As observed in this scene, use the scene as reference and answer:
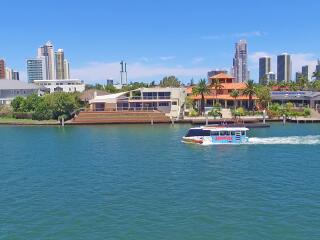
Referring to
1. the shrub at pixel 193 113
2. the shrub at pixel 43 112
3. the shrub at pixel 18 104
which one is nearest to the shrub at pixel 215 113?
the shrub at pixel 193 113

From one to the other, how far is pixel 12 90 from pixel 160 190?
141m

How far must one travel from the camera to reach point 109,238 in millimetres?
31422

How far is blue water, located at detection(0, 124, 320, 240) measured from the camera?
33.1 m

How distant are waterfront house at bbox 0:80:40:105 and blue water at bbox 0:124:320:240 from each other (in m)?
93.5

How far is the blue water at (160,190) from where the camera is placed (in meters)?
33.1

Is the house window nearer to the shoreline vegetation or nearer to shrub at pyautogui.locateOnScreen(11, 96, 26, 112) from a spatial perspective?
the shoreline vegetation

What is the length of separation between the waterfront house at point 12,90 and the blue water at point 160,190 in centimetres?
9352

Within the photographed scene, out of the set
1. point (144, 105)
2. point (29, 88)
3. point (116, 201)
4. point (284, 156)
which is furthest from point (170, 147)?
point (29, 88)

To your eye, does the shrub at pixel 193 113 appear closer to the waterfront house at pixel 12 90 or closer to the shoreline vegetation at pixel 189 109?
the shoreline vegetation at pixel 189 109

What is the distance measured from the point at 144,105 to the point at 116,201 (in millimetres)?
84111

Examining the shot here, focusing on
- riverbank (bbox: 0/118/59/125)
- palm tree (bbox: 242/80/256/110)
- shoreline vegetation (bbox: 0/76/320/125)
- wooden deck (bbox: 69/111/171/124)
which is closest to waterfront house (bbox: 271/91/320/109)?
shoreline vegetation (bbox: 0/76/320/125)

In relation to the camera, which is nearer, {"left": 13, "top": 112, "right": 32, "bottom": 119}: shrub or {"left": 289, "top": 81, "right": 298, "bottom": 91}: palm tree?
{"left": 13, "top": 112, "right": 32, "bottom": 119}: shrub

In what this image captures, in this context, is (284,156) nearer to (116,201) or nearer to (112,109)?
(116,201)

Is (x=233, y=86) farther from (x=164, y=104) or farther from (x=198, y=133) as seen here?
(x=198, y=133)
